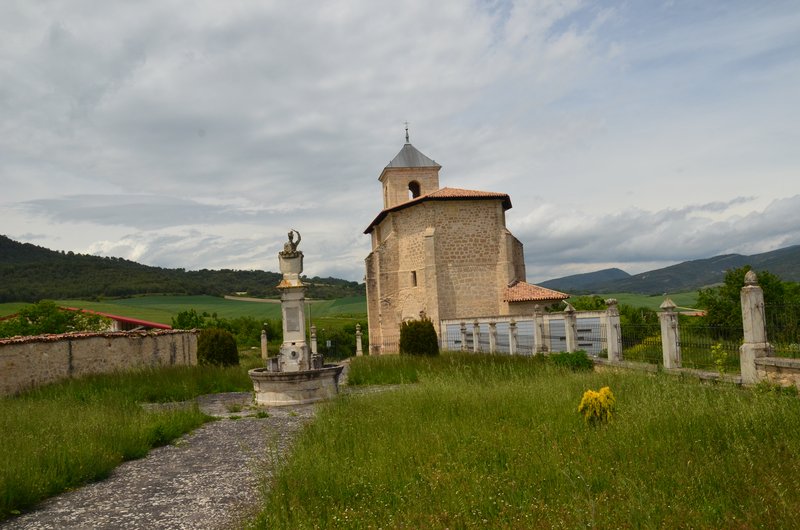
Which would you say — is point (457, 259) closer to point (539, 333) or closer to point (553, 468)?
point (539, 333)

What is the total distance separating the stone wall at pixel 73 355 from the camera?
1260 centimetres

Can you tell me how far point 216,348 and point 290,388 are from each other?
932 cm

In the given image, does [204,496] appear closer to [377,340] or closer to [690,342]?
[690,342]

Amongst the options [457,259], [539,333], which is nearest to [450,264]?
[457,259]

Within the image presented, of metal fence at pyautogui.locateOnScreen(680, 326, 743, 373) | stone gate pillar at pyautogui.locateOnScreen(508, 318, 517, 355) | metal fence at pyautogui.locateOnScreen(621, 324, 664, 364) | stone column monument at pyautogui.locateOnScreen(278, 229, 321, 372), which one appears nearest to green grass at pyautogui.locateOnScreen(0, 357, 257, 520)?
stone column monument at pyautogui.locateOnScreen(278, 229, 321, 372)

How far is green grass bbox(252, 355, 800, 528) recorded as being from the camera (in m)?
3.89

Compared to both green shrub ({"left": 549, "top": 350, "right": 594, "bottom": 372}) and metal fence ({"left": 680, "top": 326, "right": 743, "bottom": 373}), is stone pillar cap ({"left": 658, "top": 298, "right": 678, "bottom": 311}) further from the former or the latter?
green shrub ({"left": 549, "top": 350, "right": 594, "bottom": 372})

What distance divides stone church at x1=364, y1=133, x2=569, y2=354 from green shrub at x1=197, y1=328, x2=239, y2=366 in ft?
30.7

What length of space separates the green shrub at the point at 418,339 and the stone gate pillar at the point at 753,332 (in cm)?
1231

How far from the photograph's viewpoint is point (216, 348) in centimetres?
2027

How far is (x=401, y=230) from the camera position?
30109 millimetres

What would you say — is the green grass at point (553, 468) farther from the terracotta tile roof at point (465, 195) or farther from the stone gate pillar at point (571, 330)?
the terracotta tile roof at point (465, 195)

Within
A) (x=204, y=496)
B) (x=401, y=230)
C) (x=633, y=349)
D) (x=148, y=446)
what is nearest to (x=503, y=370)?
(x=633, y=349)

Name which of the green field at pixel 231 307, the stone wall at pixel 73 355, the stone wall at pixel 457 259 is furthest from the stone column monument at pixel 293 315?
the green field at pixel 231 307
